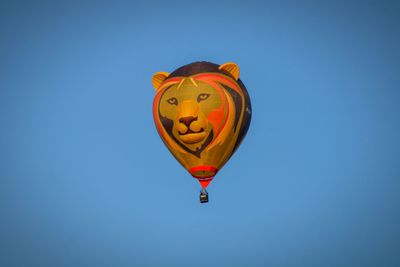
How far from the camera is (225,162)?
54.6 meters

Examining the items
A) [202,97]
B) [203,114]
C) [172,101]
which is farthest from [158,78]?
[203,114]

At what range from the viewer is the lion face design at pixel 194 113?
52.3m

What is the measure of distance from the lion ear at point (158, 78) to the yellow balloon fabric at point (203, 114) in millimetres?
249

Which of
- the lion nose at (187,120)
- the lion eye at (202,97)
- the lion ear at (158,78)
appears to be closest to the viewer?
the lion nose at (187,120)

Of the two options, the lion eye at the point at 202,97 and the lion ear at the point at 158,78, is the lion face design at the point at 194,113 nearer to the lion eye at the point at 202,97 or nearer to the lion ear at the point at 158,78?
the lion eye at the point at 202,97

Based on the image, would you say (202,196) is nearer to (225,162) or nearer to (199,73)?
(225,162)

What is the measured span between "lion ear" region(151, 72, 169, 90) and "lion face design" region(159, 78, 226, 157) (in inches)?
70.5

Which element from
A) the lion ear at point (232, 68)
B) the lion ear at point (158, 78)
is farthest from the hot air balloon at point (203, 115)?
the lion ear at point (158, 78)

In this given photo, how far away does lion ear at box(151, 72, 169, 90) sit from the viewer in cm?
5473

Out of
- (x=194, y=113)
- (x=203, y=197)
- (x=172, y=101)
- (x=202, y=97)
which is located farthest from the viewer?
(x=203, y=197)

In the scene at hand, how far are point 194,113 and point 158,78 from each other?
3.49 m

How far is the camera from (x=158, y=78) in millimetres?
54969

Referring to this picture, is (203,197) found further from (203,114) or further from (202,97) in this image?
(202,97)

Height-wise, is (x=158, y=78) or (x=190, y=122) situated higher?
(x=158, y=78)
